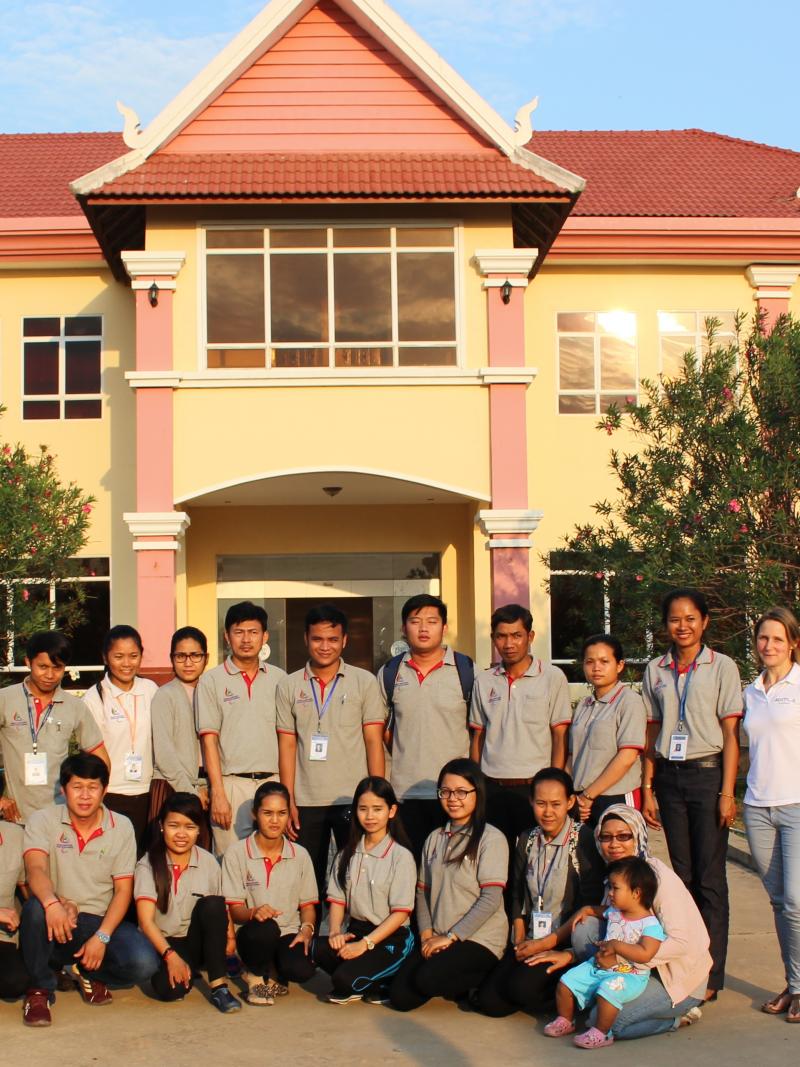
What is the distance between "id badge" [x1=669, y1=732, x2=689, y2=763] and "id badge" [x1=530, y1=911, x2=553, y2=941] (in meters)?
0.94

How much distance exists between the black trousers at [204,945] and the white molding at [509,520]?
775cm

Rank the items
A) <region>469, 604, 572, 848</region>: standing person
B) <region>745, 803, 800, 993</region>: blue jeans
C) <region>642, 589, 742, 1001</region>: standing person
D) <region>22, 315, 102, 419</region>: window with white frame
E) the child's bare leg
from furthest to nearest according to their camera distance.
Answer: <region>22, 315, 102, 419</region>: window with white frame < <region>469, 604, 572, 848</region>: standing person < <region>642, 589, 742, 1001</region>: standing person < <region>745, 803, 800, 993</region>: blue jeans < the child's bare leg

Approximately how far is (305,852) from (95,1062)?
153 centimetres

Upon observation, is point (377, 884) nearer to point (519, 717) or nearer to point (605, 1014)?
point (519, 717)

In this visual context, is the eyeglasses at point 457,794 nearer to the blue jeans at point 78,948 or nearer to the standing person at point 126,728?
the blue jeans at point 78,948

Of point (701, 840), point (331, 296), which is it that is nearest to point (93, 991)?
point (701, 840)

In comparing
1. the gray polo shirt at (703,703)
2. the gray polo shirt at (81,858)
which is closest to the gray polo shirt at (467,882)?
the gray polo shirt at (703,703)

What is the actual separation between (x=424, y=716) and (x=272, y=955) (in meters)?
1.41

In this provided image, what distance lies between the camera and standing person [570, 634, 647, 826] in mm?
6387

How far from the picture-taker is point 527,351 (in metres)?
16.2

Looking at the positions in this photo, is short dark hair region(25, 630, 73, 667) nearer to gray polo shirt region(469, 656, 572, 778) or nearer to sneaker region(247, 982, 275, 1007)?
sneaker region(247, 982, 275, 1007)

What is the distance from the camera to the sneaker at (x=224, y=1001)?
19.6ft

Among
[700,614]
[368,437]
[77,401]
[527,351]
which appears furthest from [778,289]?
[700,614]

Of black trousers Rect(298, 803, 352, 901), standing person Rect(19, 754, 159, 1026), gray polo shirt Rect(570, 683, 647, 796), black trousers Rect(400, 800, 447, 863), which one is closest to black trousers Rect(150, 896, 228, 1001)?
standing person Rect(19, 754, 159, 1026)
